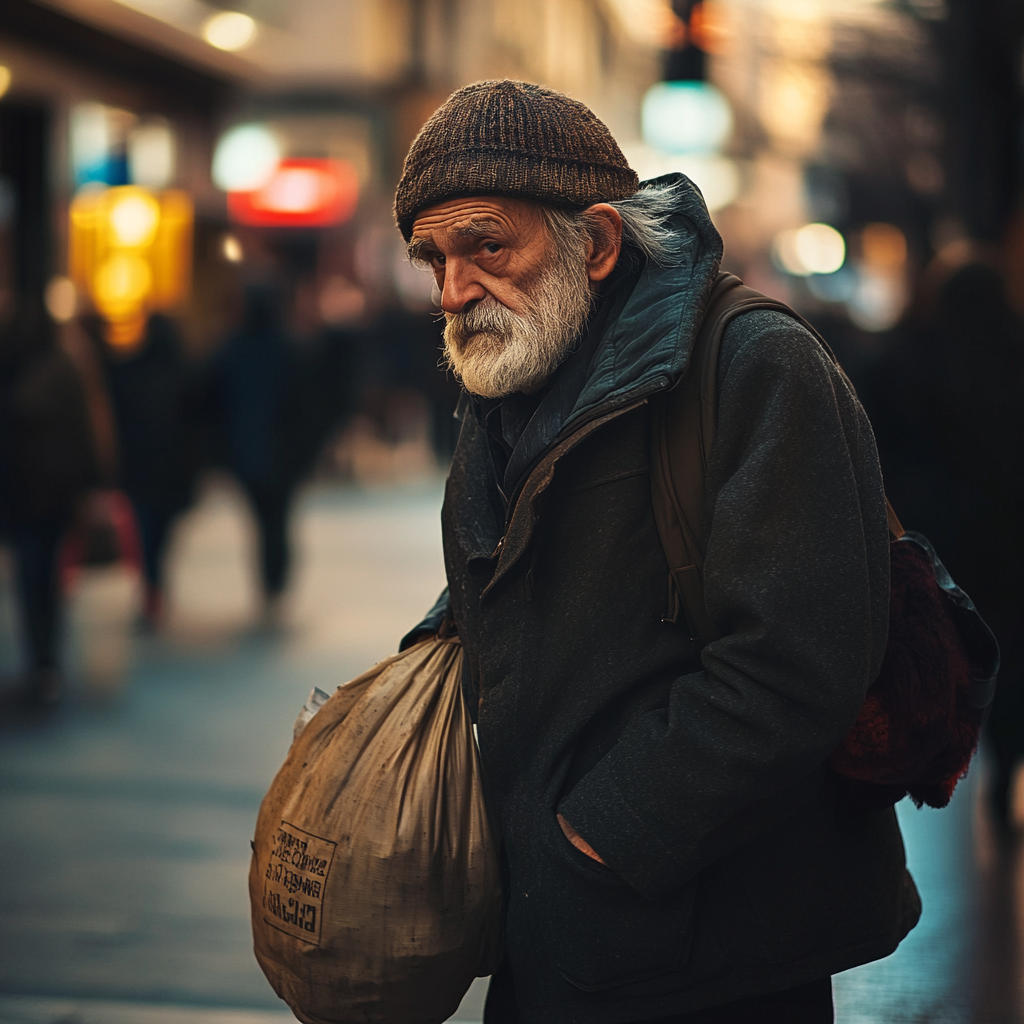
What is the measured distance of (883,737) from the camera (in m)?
2.01

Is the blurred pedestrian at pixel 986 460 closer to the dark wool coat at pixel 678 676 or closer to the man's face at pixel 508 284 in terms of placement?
the dark wool coat at pixel 678 676

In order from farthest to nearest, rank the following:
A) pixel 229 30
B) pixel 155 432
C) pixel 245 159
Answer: pixel 245 159
pixel 229 30
pixel 155 432

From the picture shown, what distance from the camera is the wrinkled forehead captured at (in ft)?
6.68

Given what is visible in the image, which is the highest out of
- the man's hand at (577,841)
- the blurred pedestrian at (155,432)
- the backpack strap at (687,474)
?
the backpack strap at (687,474)

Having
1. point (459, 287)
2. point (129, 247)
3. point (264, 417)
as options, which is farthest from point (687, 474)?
point (129, 247)

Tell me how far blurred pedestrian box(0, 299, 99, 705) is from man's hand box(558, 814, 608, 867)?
5617 mm

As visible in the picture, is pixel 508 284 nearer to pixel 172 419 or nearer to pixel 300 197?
pixel 172 419

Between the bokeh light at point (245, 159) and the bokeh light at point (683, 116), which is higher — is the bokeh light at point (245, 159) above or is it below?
above

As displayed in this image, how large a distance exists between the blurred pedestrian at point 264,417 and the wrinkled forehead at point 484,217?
304 inches

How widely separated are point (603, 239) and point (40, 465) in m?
5.68

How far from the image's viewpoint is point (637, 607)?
199cm

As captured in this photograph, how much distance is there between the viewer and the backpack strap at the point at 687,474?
1949 mm

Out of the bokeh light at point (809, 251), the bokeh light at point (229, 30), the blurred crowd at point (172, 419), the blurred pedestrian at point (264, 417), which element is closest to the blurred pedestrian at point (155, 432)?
the blurred crowd at point (172, 419)

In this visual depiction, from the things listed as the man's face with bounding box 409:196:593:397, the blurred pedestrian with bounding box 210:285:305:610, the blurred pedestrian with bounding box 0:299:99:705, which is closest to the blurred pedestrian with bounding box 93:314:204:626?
the blurred pedestrian with bounding box 210:285:305:610
